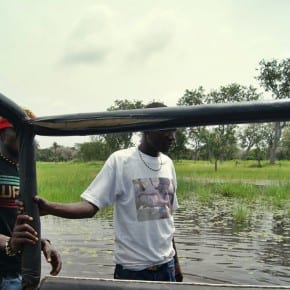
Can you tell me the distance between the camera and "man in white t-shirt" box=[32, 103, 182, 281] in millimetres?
2313

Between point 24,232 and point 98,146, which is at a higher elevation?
point 98,146

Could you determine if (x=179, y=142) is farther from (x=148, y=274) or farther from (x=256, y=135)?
(x=256, y=135)

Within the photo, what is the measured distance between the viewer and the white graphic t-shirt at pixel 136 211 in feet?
7.59

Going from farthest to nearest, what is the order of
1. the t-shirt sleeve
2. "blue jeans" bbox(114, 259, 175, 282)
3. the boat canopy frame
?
"blue jeans" bbox(114, 259, 175, 282) → the t-shirt sleeve → the boat canopy frame

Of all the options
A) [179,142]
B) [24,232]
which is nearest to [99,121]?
[24,232]

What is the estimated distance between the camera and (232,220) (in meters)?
11.9

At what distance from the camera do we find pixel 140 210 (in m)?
2.34

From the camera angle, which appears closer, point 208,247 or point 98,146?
point 98,146

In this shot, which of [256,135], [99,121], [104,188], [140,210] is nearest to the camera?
[99,121]

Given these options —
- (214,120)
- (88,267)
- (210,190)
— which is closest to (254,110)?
(214,120)

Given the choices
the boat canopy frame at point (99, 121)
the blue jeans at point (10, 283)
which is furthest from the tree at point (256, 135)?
the blue jeans at point (10, 283)

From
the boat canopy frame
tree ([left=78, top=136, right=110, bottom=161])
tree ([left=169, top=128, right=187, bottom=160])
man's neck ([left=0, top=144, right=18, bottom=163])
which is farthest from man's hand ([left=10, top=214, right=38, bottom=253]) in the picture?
man's neck ([left=0, top=144, right=18, bottom=163])

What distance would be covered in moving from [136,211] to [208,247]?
6680mm

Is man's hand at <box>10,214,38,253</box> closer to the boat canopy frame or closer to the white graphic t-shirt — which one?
the boat canopy frame
